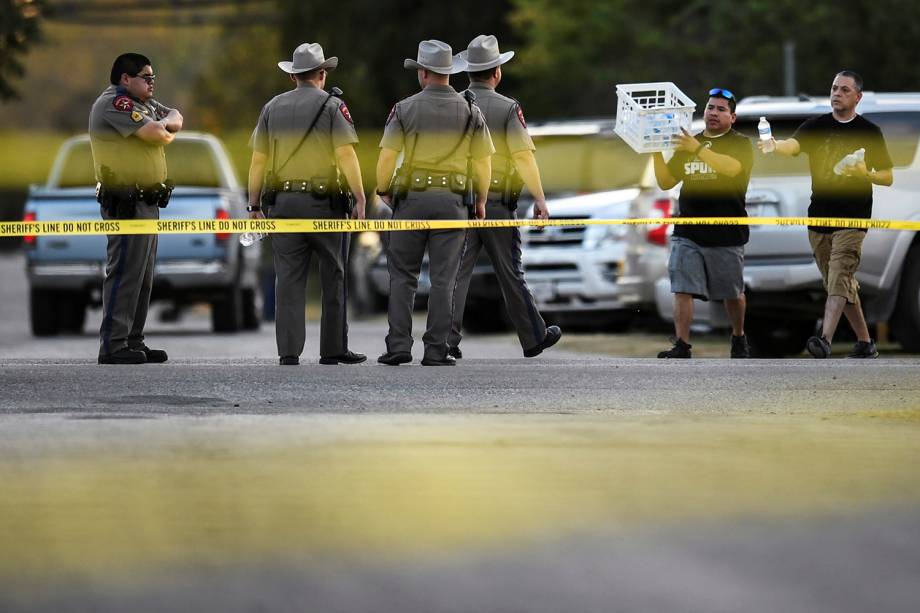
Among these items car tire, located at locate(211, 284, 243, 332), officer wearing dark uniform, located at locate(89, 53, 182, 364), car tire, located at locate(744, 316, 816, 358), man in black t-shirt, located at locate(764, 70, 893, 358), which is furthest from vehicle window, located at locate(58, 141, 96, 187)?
man in black t-shirt, located at locate(764, 70, 893, 358)

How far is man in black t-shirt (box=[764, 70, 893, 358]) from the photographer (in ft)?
45.2

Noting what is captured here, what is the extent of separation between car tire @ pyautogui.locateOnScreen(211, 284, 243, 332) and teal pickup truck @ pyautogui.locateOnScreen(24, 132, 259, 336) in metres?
0.02

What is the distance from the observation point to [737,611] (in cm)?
621

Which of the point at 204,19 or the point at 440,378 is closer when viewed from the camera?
the point at 440,378

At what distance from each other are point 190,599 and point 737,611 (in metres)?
1.53

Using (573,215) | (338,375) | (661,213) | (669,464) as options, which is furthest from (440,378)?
(573,215)

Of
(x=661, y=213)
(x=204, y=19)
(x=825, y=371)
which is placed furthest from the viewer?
(x=204, y=19)

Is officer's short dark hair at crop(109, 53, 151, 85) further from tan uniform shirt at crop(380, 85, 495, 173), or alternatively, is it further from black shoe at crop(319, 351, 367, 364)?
black shoe at crop(319, 351, 367, 364)

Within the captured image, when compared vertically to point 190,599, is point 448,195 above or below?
above

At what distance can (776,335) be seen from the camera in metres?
17.0

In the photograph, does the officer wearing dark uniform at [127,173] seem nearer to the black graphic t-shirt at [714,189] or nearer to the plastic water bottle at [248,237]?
the plastic water bottle at [248,237]

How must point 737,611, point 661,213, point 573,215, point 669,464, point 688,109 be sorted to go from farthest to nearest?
point 573,215
point 661,213
point 688,109
point 669,464
point 737,611

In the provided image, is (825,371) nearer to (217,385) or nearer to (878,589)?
(217,385)

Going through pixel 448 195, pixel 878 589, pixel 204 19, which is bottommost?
pixel 878 589
